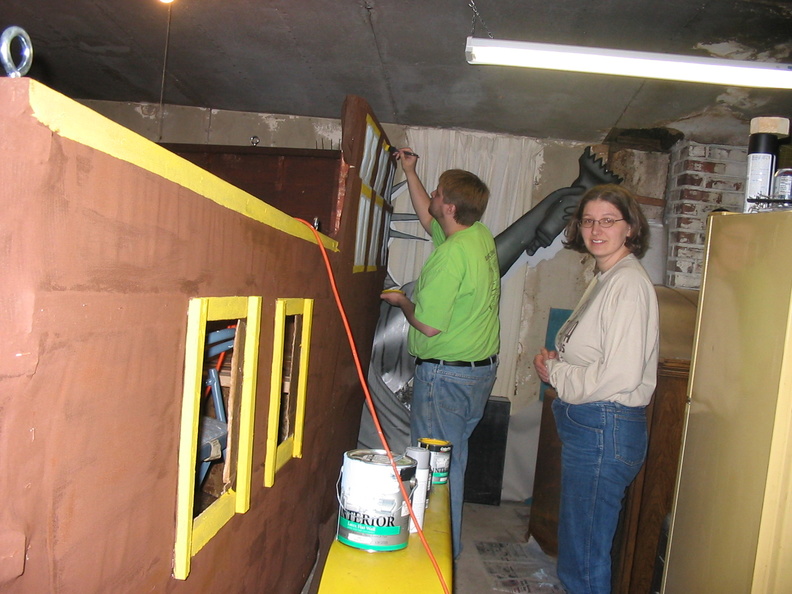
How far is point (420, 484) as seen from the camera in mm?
1457

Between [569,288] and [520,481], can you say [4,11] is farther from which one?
[520,481]

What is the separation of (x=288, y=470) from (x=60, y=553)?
105cm

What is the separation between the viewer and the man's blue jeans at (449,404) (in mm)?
2387

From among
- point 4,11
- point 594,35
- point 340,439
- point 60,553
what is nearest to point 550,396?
point 340,439

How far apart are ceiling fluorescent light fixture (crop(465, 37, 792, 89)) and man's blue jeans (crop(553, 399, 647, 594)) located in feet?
3.83

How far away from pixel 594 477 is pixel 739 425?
1.57ft

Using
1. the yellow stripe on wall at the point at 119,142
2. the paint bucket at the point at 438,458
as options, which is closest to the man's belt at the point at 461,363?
the paint bucket at the point at 438,458

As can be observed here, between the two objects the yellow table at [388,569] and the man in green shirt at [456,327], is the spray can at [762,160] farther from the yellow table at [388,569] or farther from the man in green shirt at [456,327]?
the yellow table at [388,569]

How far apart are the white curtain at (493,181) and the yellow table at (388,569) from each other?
2.42 m

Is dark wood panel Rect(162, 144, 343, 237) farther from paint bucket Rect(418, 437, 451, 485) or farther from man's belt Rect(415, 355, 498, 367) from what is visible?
paint bucket Rect(418, 437, 451, 485)

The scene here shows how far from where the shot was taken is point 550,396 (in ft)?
9.61

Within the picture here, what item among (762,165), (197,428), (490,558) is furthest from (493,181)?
(197,428)

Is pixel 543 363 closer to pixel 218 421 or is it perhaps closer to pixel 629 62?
pixel 629 62

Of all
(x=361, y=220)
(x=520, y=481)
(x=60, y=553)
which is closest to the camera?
(x=60, y=553)
